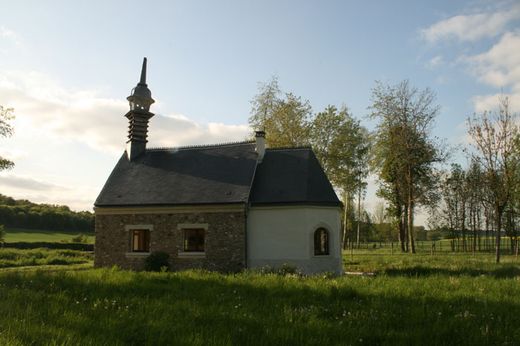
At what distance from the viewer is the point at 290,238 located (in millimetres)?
20781

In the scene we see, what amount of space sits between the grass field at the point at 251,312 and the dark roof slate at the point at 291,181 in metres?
9.33

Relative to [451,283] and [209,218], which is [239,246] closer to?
[209,218]

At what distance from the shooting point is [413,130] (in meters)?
38.5

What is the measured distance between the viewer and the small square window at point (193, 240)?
72.1ft

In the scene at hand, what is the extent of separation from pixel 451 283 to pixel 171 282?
24.8 ft

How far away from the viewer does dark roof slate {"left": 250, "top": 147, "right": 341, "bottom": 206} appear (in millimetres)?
21188

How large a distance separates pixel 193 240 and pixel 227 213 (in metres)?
2.42

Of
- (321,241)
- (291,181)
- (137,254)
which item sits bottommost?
(137,254)

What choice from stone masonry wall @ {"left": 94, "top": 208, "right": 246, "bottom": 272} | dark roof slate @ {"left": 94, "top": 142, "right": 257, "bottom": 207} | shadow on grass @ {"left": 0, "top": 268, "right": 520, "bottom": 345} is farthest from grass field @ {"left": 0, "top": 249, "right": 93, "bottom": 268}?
shadow on grass @ {"left": 0, "top": 268, "right": 520, "bottom": 345}

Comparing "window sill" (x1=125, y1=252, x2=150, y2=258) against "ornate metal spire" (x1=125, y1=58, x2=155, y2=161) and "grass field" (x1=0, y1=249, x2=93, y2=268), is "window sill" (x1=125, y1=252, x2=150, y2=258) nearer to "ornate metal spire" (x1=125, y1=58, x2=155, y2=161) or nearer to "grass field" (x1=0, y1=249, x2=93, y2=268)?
"ornate metal spire" (x1=125, y1=58, x2=155, y2=161)

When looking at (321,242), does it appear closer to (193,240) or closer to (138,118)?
→ (193,240)

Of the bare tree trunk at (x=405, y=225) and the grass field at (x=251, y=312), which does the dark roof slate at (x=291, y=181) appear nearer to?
the grass field at (x=251, y=312)

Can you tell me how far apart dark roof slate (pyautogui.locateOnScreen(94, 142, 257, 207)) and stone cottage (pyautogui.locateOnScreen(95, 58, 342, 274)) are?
6 centimetres

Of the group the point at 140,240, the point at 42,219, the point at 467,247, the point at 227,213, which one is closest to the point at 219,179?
the point at 227,213
